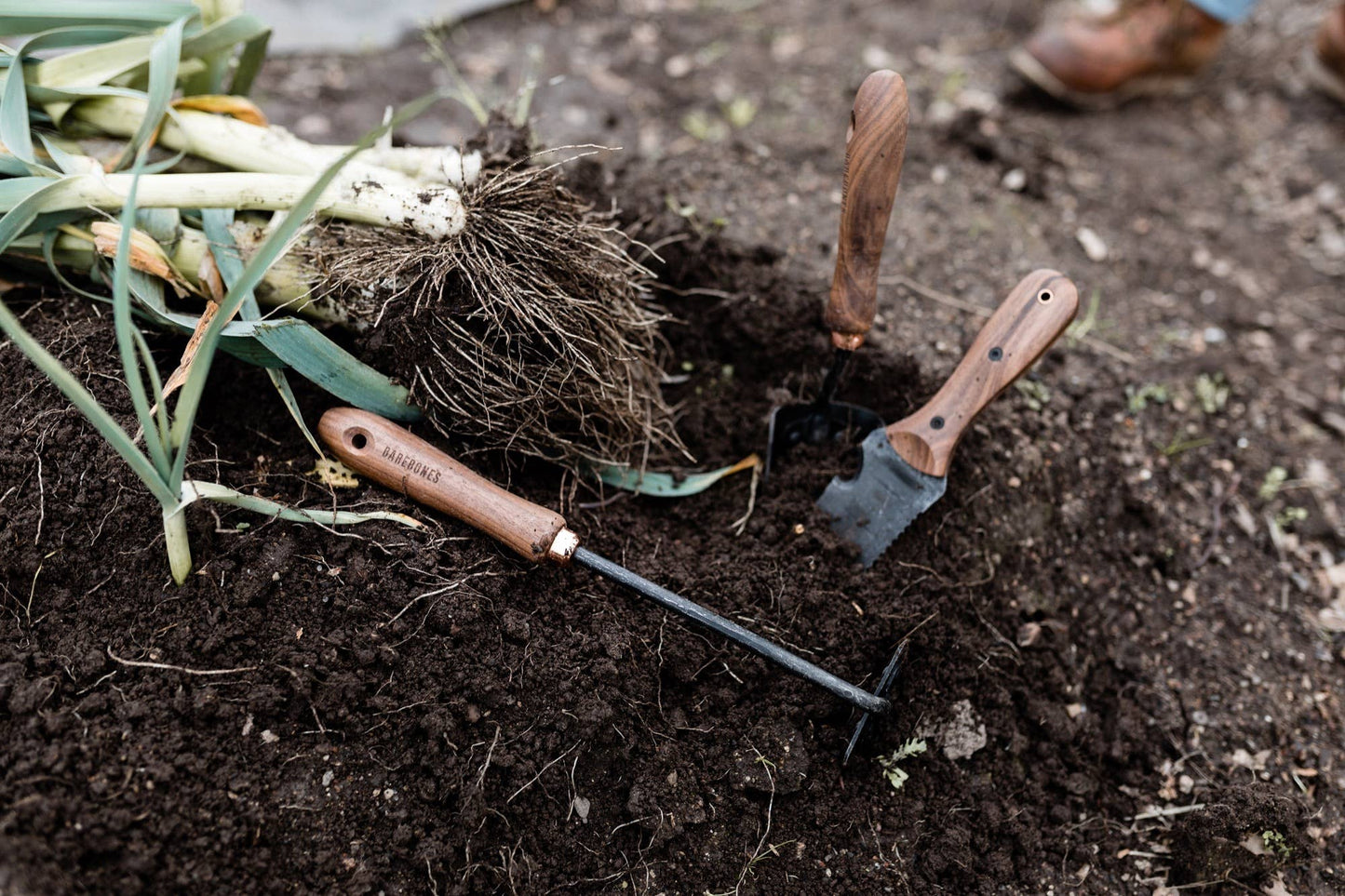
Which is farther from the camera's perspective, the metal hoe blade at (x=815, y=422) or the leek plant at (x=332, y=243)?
the metal hoe blade at (x=815, y=422)

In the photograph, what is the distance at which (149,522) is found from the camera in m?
1.62

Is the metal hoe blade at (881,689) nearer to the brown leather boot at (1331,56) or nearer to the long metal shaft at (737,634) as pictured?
the long metal shaft at (737,634)

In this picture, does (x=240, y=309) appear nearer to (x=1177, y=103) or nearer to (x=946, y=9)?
(x=946, y=9)

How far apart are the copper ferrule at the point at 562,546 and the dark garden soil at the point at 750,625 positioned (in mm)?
102

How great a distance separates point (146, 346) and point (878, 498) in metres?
1.43

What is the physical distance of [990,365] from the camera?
1856 mm

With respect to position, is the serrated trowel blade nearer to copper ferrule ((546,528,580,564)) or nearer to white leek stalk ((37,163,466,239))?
copper ferrule ((546,528,580,564))

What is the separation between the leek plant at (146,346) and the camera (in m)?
1.35

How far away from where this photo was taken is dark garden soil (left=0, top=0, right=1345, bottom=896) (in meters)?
1.52

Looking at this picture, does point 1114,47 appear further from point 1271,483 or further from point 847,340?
point 847,340

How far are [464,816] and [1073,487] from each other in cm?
157

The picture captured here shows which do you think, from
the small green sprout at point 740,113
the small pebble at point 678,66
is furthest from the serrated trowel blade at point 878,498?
the small pebble at point 678,66

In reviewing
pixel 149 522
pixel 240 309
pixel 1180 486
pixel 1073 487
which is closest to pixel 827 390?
pixel 1073 487

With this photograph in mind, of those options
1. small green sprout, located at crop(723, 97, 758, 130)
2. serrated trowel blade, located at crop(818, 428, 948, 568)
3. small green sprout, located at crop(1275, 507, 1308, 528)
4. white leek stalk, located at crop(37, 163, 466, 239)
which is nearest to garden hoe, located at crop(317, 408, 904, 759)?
serrated trowel blade, located at crop(818, 428, 948, 568)
